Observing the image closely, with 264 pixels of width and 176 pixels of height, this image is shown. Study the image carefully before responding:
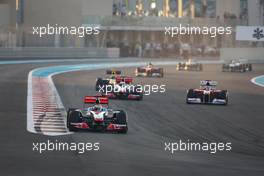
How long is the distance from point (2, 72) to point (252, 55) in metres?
30.0

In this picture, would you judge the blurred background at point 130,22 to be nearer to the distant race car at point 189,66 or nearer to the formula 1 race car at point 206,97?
the distant race car at point 189,66

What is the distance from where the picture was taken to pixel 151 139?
1541 centimetres

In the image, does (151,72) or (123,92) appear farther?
(151,72)

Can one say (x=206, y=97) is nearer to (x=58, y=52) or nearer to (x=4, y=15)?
(x=58, y=52)

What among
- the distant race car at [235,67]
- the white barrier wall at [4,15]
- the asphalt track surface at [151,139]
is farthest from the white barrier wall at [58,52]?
the asphalt track surface at [151,139]

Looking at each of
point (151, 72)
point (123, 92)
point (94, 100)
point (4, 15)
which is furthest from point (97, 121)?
point (4, 15)

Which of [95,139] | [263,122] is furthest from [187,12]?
[95,139]

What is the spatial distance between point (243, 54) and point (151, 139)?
4975cm

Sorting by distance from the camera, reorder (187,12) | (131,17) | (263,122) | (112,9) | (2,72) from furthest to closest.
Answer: (187,12) → (112,9) → (131,17) → (2,72) → (263,122)

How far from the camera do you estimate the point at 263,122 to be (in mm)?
19609

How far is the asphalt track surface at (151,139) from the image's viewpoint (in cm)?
1170

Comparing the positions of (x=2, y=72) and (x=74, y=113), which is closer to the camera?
(x=74, y=113)

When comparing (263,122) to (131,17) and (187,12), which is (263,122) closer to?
(131,17)

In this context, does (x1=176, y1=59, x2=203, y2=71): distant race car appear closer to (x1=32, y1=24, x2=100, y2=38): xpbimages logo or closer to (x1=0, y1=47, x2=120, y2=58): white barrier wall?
(x1=32, y1=24, x2=100, y2=38): xpbimages logo
